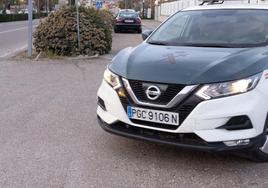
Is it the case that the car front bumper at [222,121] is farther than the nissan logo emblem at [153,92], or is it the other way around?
the nissan logo emblem at [153,92]

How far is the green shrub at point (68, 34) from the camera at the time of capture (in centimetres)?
1349

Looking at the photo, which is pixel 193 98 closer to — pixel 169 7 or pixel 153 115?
pixel 153 115

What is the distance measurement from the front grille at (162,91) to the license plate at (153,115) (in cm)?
9

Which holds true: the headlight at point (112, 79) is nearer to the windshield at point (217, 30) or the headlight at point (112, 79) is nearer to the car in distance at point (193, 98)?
the car in distance at point (193, 98)

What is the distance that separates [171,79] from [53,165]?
1419 millimetres

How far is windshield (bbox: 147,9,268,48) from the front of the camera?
5488 mm

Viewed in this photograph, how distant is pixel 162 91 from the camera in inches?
174

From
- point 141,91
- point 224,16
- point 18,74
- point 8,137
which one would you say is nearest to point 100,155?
point 141,91

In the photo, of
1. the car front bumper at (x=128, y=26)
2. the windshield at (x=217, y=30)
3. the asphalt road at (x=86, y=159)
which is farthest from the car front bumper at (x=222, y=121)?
the car front bumper at (x=128, y=26)

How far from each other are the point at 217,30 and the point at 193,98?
172 centimetres

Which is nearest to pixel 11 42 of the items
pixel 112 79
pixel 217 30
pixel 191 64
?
pixel 217 30

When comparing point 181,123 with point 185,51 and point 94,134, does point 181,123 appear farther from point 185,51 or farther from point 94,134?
point 94,134

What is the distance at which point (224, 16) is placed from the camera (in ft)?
19.6

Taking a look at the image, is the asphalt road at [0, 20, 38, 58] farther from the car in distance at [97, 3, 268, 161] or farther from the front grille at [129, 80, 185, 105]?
the front grille at [129, 80, 185, 105]
